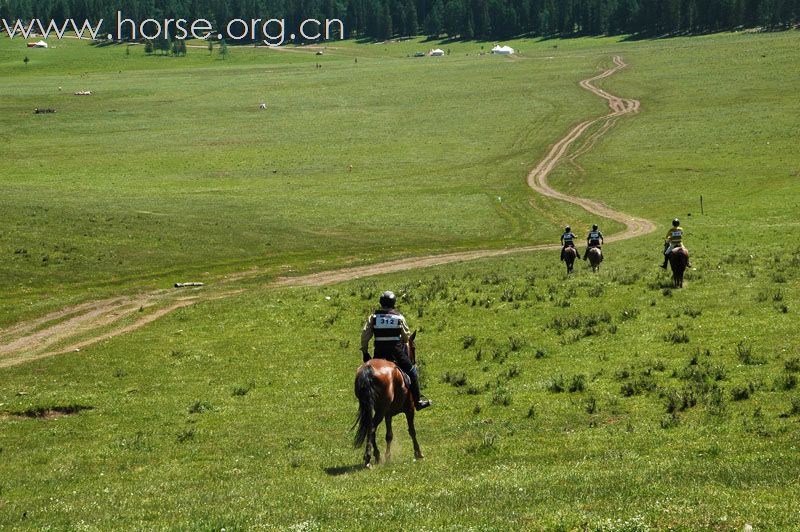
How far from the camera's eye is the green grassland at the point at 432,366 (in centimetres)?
1472

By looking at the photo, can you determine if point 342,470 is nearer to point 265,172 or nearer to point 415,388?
point 415,388

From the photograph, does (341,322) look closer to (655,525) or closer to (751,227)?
(655,525)

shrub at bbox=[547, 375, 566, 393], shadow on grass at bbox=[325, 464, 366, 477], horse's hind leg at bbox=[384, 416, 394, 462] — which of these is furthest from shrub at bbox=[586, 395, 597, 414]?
shadow on grass at bbox=[325, 464, 366, 477]

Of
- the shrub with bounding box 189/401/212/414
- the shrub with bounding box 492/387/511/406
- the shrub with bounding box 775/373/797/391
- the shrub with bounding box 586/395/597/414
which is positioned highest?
the shrub with bounding box 775/373/797/391

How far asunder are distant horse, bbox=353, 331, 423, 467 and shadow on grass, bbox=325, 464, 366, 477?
19 cm

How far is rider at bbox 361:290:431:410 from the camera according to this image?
2031 centimetres

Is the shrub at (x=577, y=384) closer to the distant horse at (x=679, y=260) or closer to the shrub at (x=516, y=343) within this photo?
the shrub at (x=516, y=343)

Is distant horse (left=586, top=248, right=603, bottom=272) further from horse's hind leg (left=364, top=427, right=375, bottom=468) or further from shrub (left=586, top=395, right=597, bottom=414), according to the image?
horse's hind leg (left=364, top=427, right=375, bottom=468)

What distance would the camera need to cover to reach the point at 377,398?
1894cm

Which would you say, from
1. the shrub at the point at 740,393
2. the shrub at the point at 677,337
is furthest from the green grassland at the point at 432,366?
the shrub at the point at 677,337

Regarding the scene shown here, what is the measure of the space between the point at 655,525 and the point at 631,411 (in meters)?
10.6

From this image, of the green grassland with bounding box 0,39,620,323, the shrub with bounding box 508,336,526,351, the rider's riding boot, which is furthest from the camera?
the green grassland with bounding box 0,39,620,323

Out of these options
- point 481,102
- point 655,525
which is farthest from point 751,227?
A: point 481,102

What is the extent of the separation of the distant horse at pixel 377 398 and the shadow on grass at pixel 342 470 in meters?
A: 0.19
